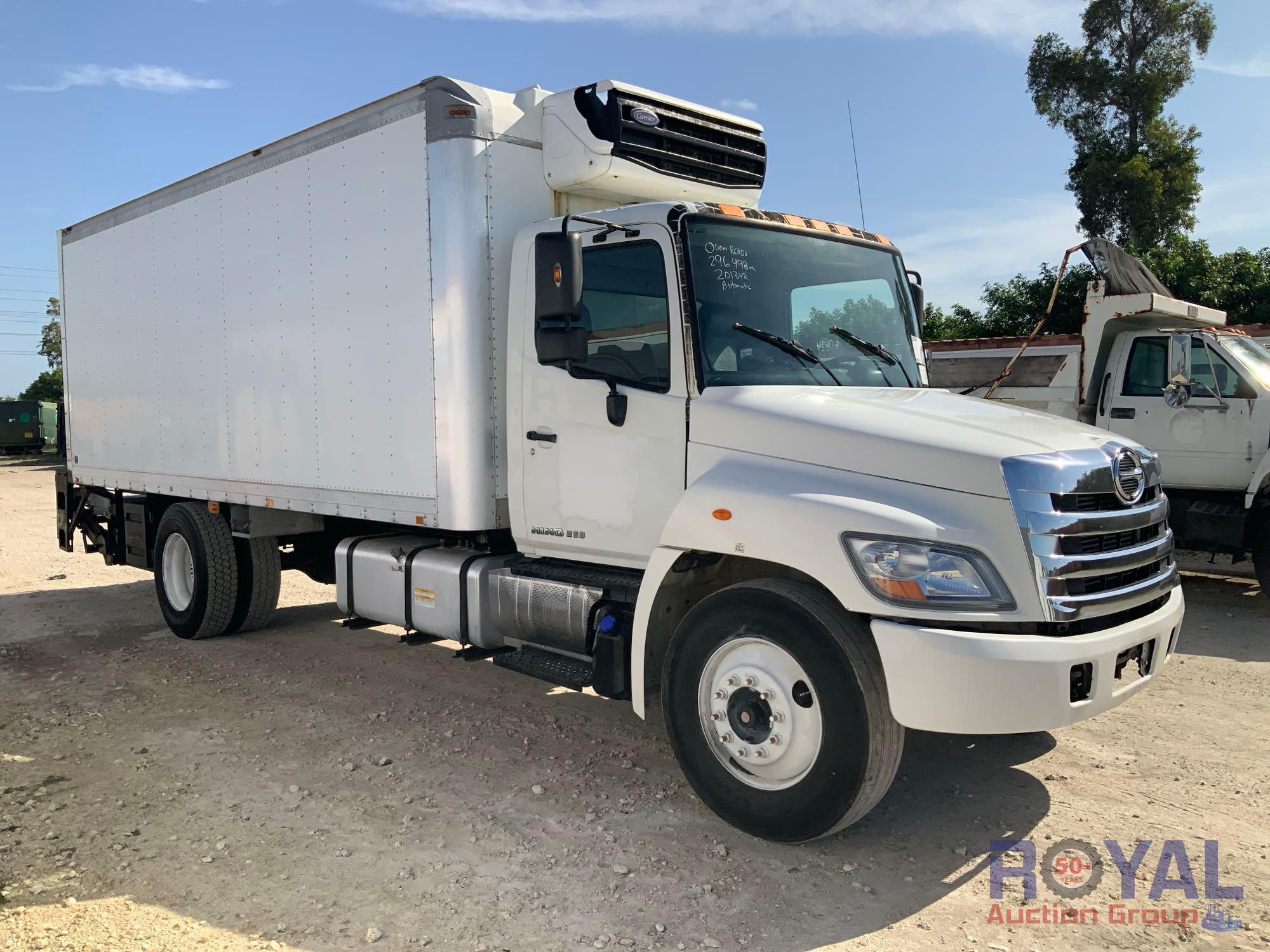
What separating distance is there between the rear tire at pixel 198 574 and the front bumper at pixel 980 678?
6036 mm

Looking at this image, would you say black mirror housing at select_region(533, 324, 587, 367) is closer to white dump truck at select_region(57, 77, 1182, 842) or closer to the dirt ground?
white dump truck at select_region(57, 77, 1182, 842)

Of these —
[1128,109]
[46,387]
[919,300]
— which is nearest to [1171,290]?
[1128,109]

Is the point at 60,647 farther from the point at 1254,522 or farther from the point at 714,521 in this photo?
the point at 1254,522

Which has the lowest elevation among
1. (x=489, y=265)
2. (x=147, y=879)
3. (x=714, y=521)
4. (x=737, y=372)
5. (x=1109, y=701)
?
(x=147, y=879)

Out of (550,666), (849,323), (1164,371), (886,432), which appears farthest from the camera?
(1164,371)

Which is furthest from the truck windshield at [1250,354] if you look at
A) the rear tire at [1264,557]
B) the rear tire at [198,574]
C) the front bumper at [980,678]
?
the rear tire at [198,574]

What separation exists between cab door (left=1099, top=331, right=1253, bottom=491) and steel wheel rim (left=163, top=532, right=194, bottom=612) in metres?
8.94

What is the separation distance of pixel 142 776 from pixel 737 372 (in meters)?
3.69

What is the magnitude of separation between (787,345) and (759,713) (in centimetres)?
173

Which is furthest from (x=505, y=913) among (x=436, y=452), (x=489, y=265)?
(x=489, y=265)

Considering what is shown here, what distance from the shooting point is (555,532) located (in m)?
5.18

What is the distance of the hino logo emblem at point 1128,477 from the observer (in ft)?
13.0

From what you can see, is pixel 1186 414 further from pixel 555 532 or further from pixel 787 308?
pixel 555 532

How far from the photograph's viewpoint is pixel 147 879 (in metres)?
3.90
